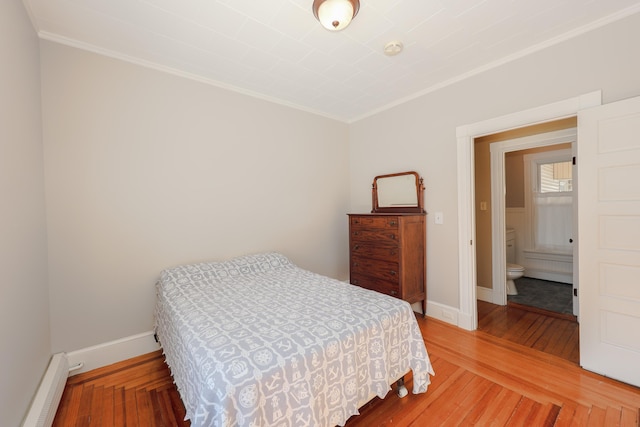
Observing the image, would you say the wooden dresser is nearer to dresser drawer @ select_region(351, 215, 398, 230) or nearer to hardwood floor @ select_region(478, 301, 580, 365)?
dresser drawer @ select_region(351, 215, 398, 230)

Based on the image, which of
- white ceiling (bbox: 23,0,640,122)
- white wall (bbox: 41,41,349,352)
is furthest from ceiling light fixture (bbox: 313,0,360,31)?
white wall (bbox: 41,41,349,352)

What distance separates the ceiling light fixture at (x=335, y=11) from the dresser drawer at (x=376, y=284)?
232 cm

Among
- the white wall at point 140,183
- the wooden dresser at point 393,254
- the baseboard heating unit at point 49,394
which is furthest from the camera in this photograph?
the wooden dresser at point 393,254

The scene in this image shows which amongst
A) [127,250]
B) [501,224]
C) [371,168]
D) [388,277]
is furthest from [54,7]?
[501,224]

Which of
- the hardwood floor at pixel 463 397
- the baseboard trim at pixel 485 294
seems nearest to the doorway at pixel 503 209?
the baseboard trim at pixel 485 294

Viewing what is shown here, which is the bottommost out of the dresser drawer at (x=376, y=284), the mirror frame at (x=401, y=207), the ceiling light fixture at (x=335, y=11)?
the dresser drawer at (x=376, y=284)

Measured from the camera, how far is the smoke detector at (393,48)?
2041mm

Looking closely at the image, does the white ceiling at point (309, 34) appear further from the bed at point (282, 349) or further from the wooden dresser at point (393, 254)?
the bed at point (282, 349)

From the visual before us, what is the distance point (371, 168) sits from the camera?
3520 mm

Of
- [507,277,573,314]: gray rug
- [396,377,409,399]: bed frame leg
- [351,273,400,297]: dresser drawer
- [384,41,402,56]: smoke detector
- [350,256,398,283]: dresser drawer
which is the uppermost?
[384,41,402,56]: smoke detector

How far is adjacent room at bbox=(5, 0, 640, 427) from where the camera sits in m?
1.66

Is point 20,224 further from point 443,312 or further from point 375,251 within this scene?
point 443,312

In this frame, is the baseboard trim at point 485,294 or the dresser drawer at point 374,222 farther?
the baseboard trim at point 485,294

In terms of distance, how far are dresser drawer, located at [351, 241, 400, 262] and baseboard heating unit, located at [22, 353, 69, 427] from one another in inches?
104
